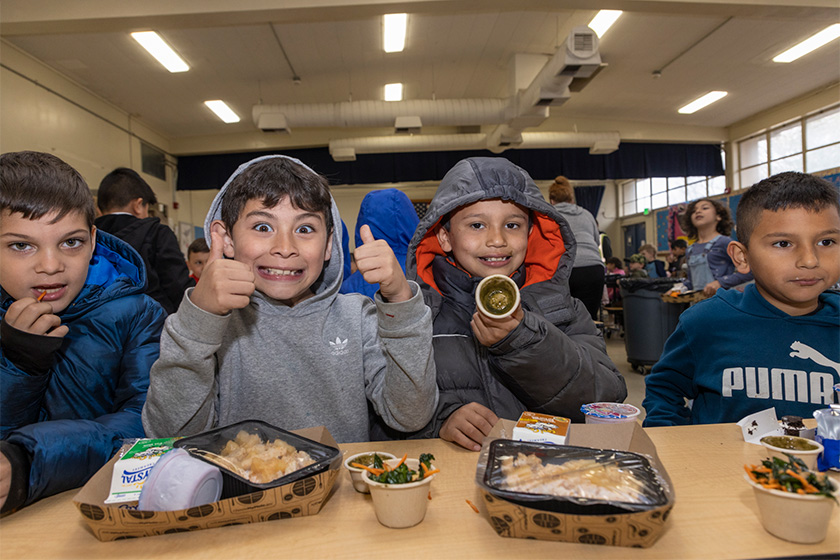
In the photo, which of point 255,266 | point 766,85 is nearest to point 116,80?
point 255,266

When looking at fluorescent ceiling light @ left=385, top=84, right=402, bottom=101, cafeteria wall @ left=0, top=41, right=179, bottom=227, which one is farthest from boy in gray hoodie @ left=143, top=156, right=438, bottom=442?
fluorescent ceiling light @ left=385, top=84, right=402, bottom=101

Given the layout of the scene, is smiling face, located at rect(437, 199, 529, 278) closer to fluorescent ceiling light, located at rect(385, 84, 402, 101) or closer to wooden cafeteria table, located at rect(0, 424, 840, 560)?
wooden cafeteria table, located at rect(0, 424, 840, 560)

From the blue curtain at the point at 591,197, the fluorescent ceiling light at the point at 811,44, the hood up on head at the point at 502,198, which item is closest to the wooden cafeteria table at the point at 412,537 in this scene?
the hood up on head at the point at 502,198

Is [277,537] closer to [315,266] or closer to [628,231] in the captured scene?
[315,266]

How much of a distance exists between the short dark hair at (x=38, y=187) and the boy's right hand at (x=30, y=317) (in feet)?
0.81

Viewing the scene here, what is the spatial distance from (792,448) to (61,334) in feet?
4.81

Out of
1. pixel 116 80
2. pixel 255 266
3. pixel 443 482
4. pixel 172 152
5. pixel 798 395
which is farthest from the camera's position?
pixel 172 152

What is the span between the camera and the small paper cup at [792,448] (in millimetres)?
885

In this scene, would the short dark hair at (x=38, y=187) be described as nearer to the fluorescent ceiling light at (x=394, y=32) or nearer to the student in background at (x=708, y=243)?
the student in background at (x=708, y=243)

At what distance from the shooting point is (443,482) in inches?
37.5

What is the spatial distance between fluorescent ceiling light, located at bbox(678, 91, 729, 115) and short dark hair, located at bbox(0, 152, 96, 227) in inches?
422

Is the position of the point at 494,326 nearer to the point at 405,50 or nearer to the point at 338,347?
the point at 338,347

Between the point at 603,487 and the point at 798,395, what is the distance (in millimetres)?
1035

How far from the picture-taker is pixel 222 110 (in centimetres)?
907
